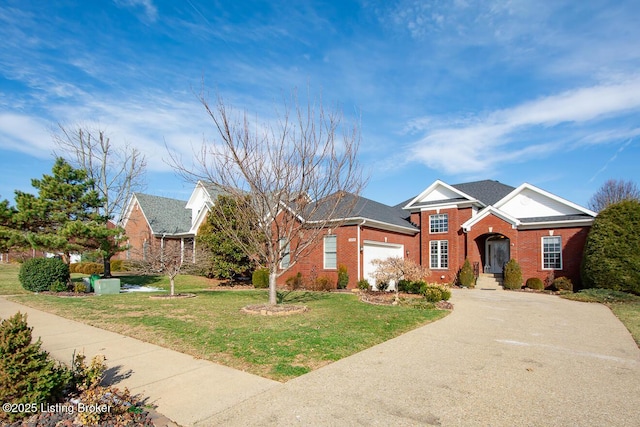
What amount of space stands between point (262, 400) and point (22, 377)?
8.38 feet

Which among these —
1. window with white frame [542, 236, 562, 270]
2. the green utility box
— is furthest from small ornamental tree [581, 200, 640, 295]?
the green utility box

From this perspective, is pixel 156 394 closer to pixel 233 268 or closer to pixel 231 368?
pixel 231 368

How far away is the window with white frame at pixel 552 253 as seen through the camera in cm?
2041

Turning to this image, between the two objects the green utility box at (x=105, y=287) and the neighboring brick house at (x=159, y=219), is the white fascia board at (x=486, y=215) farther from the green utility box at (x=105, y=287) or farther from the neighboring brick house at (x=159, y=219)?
the green utility box at (x=105, y=287)

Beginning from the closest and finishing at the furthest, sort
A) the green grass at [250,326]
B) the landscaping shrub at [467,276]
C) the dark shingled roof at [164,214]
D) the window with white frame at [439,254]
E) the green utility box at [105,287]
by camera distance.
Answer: the green grass at [250,326] < the green utility box at [105,287] < the landscaping shrub at [467,276] < the window with white frame at [439,254] < the dark shingled roof at [164,214]

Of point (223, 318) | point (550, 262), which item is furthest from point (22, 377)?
point (550, 262)

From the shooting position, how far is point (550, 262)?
20609 millimetres

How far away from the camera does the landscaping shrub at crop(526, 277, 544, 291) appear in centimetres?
2006

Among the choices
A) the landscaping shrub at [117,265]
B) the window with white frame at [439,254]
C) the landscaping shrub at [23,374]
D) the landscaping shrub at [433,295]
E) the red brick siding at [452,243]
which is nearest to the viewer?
the landscaping shrub at [23,374]

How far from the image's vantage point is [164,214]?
102ft

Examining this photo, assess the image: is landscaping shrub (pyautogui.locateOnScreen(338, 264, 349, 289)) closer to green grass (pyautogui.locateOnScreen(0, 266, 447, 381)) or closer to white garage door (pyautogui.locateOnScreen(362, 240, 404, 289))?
white garage door (pyautogui.locateOnScreen(362, 240, 404, 289))

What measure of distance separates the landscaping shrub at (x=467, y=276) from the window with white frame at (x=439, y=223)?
2784mm

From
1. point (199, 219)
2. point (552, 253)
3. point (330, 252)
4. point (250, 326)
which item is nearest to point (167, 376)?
point (250, 326)

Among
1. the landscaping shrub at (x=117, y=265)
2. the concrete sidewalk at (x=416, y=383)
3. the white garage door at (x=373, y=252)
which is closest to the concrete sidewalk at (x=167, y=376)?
the concrete sidewalk at (x=416, y=383)
